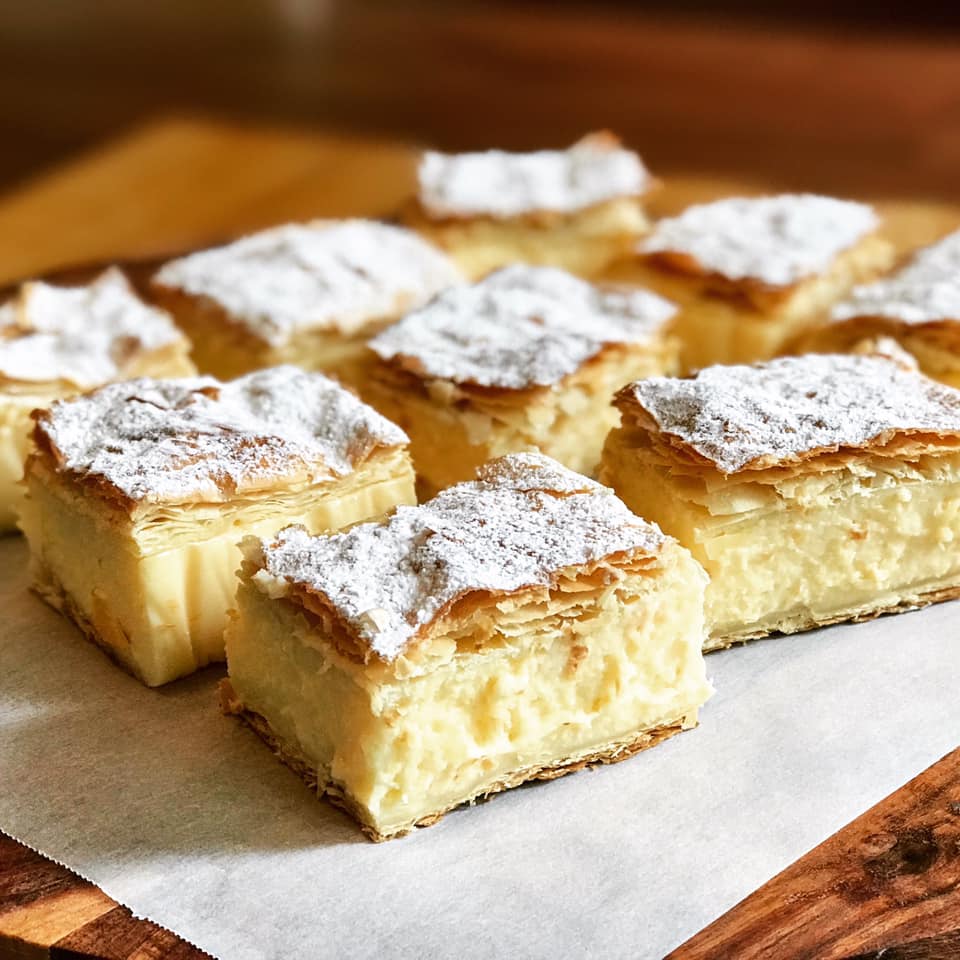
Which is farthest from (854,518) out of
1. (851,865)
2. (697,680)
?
(851,865)

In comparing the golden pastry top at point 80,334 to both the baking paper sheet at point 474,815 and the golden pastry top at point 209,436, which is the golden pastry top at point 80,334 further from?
the baking paper sheet at point 474,815

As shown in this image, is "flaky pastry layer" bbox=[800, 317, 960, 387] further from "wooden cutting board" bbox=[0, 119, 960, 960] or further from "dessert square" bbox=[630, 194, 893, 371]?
"wooden cutting board" bbox=[0, 119, 960, 960]

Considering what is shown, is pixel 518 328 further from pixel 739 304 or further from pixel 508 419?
pixel 739 304

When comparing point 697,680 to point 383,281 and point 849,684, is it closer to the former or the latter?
point 849,684

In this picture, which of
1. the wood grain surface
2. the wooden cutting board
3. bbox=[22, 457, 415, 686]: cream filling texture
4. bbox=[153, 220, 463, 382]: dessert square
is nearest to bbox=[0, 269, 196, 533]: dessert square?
bbox=[153, 220, 463, 382]: dessert square

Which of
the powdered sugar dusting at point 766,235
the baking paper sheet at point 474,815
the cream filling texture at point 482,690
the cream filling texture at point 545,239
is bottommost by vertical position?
the baking paper sheet at point 474,815

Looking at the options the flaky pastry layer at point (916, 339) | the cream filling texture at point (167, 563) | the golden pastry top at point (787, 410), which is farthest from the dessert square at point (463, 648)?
the flaky pastry layer at point (916, 339)
